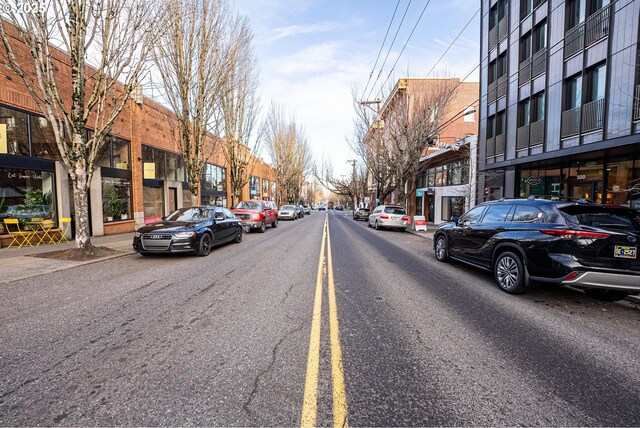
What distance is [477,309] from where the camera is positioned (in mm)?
4492

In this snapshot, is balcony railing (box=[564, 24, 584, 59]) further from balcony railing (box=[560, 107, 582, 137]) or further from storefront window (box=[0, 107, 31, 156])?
storefront window (box=[0, 107, 31, 156])

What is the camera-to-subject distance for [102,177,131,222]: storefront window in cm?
1373

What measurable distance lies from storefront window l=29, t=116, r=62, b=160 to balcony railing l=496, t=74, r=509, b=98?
2137 cm

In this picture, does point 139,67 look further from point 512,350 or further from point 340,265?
point 512,350

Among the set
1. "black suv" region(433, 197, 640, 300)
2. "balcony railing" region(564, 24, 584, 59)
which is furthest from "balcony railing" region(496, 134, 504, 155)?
"black suv" region(433, 197, 640, 300)

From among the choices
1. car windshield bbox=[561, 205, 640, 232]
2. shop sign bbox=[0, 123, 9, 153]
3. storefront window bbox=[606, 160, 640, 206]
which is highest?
shop sign bbox=[0, 123, 9, 153]

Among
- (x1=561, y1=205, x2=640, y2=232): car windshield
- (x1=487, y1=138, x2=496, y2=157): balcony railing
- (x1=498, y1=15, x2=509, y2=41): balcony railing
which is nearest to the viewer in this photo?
(x1=561, y1=205, x2=640, y2=232): car windshield

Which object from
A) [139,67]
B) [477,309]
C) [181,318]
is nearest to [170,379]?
[181,318]

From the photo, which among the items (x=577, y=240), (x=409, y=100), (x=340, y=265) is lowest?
(x=340, y=265)

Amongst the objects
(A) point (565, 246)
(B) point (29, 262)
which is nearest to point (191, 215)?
(B) point (29, 262)

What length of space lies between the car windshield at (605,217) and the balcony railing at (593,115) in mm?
8413

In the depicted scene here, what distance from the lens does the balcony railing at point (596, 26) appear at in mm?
10487

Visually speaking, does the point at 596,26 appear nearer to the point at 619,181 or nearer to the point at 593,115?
the point at 593,115

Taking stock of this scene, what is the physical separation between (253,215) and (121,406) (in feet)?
46.9
